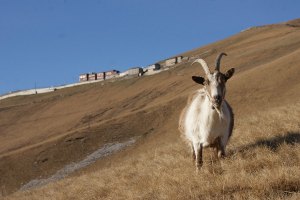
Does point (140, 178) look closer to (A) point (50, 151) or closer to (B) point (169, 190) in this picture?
(B) point (169, 190)

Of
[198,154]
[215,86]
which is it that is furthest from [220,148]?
[215,86]

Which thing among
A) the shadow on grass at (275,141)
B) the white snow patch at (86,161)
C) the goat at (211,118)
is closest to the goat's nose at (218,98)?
the goat at (211,118)

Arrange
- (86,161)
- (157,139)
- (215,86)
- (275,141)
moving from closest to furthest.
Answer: (215,86) < (275,141) < (157,139) < (86,161)

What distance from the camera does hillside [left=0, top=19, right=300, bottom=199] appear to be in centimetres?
852

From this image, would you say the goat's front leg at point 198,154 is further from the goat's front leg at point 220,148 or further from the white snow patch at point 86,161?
the white snow patch at point 86,161

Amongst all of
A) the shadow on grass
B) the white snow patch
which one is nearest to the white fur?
the shadow on grass

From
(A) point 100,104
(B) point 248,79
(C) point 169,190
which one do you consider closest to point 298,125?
(C) point 169,190

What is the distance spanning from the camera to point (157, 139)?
150ft

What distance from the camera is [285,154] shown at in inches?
372

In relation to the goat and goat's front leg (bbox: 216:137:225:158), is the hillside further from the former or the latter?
the goat

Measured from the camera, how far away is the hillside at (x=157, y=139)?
336 inches

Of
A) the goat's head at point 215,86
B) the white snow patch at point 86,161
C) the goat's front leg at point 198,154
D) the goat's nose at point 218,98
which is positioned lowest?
the white snow patch at point 86,161

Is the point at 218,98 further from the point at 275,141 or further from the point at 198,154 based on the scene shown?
the point at 275,141

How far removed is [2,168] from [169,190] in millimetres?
47108
